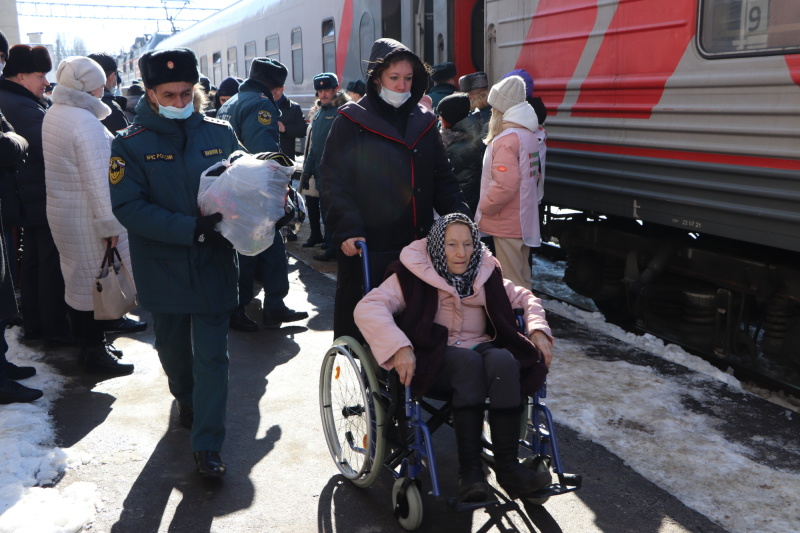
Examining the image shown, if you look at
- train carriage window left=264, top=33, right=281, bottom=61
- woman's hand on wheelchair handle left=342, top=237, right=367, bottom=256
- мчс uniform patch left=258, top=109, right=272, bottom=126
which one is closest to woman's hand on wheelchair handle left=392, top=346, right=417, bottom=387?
woman's hand on wheelchair handle left=342, top=237, right=367, bottom=256

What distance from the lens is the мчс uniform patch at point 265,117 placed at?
6617 millimetres

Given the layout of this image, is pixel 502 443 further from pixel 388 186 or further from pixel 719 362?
pixel 719 362

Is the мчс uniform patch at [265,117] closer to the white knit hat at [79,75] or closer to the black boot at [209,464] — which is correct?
the white knit hat at [79,75]

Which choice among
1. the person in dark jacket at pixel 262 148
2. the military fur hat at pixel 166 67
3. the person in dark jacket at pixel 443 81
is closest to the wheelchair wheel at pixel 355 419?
the military fur hat at pixel 166 67

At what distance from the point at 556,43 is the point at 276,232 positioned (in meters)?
2.89

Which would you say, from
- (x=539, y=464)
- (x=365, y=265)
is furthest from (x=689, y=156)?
(x=539, y=464)

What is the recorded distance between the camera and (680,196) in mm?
5129

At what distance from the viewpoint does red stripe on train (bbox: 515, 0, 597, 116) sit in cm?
589

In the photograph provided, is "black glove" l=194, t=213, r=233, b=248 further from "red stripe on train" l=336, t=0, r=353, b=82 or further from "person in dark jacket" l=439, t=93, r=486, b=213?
"red stripe on train" l=336, t=0, r=353, b=82

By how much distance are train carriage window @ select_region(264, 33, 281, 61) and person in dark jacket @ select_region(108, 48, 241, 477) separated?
11660 mm

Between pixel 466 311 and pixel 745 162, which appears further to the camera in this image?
pixel 745 162

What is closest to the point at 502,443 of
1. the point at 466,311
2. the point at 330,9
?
the point at 466,311

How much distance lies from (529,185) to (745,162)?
4.56 ft

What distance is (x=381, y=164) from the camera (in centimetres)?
404
